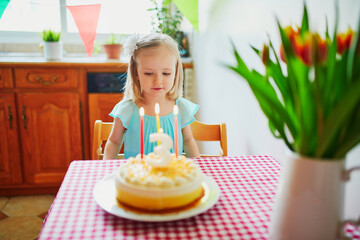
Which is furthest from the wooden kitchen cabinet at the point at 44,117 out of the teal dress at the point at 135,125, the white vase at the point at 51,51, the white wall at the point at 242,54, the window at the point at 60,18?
the teal dress at the point at 135,125

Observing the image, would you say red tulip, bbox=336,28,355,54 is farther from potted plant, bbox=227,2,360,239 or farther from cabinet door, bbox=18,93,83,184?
cabinet door, bbox=18,93,83,184

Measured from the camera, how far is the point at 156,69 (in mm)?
1222

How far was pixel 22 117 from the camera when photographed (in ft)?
7.05

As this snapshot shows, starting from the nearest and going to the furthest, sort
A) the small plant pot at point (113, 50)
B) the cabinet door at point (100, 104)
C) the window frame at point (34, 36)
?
the cabinet door at point (100, 104) < the small plant pot at point (113, 50) < the window frame at point (34, 36)

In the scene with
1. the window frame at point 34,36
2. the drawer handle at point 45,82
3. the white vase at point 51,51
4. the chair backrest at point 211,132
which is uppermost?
the window frame at point 34,36

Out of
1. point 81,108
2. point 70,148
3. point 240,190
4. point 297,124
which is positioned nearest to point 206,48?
point 81,108

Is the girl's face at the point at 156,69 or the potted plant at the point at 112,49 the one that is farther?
the potted plant at the point at 112,49

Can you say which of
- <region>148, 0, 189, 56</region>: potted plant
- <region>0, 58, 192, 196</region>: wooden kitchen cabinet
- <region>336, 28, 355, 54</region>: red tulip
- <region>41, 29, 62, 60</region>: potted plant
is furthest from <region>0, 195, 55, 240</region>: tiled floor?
<region>336, 28, 355, 54</region>: red tulip

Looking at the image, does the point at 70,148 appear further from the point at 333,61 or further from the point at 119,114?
the point at 333,61

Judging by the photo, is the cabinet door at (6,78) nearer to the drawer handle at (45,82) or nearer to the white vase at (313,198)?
the drawer handle at (45,82)

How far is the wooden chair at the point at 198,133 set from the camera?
1261mm

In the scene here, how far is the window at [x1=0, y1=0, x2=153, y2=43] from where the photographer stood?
271 cm

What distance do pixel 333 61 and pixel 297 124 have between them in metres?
0.12

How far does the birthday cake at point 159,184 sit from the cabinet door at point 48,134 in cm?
164
